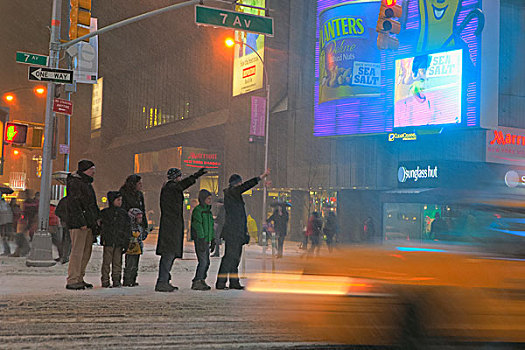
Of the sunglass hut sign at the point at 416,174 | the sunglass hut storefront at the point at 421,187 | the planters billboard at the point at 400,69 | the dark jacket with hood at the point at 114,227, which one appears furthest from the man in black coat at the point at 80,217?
the sunglass hut sign at the point at 416,174

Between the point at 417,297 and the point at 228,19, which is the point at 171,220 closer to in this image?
the point at 417,297

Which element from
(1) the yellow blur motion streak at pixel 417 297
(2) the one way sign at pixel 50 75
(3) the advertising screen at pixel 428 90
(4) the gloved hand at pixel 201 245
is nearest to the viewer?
(1) the yellow blur motion streak at pixel 417 297

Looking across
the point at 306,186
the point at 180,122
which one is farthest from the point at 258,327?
the point at 180,122

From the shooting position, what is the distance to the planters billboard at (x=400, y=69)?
2711cm

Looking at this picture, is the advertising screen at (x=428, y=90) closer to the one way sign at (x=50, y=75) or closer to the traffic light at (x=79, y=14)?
the traffic light at (x=79, y=14)

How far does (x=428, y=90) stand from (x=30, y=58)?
1893cm

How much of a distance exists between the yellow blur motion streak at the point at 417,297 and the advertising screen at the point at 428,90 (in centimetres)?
2251

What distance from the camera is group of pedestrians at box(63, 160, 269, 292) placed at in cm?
955

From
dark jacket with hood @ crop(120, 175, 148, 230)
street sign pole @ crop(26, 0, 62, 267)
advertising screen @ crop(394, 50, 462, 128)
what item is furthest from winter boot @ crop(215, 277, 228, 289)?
advertising screen @ crop(394, 50, 462, 128)

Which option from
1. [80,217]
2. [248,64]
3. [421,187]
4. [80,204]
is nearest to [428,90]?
[421,187]

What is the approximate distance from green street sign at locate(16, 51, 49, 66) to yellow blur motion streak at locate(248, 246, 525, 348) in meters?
12.1

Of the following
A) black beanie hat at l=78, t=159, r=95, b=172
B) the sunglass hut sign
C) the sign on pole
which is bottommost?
black beanie hat at l=78, t=159, r=95, b=172

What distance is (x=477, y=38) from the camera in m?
26.8

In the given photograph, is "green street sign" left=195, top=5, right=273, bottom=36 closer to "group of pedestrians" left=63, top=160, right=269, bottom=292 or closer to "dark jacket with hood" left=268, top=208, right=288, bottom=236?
"group of pedestrians" left=63, top=160, right=269, bottom=292
